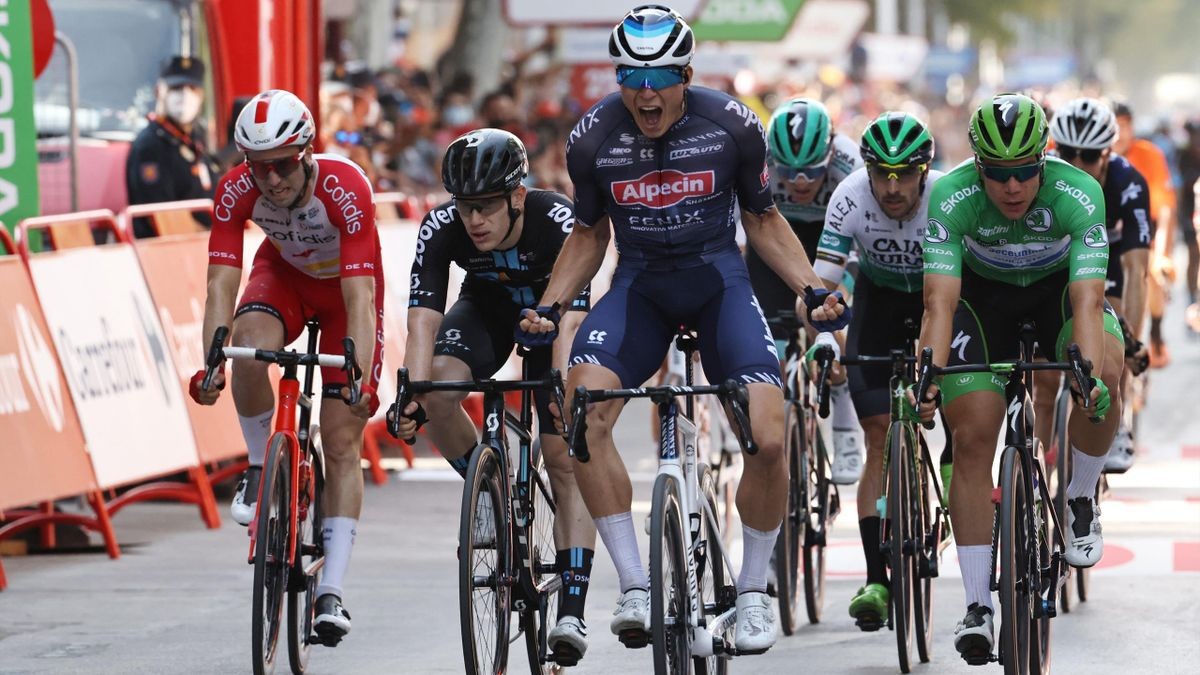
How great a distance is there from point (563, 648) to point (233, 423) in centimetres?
565

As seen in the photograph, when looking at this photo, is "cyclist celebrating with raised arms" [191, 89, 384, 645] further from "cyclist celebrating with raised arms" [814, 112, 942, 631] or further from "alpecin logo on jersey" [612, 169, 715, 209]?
"cyclist celebrating with raised arms" [814, 112, 942, 631]

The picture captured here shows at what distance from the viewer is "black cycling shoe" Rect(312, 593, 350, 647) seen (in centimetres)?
796

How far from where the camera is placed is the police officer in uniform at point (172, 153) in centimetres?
1376

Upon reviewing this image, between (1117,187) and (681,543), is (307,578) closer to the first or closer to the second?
(681,543)

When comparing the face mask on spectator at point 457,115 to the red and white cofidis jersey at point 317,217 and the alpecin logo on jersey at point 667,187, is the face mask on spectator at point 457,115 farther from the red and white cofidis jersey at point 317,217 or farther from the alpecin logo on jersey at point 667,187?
the alpecin logo on jersey at point 667,187

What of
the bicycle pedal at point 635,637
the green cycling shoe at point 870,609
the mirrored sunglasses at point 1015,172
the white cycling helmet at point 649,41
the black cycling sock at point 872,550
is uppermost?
the white cycling helmet at point 649,41

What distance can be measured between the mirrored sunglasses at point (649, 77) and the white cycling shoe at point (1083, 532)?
2.31m

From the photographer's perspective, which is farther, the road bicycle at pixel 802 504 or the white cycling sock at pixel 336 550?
the road bicycle at pixel 802 504

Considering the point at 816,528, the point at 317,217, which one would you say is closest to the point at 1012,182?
the point at 816,528

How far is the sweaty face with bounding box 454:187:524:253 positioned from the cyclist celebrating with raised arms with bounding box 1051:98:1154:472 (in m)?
3.18

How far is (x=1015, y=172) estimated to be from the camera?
7.44 metres

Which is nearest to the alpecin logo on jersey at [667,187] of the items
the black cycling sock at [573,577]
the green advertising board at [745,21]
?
the black cycling sock at [573,577]

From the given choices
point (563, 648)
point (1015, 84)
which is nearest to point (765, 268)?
point (563, 648)

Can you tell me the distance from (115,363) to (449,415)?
12.5 ft
